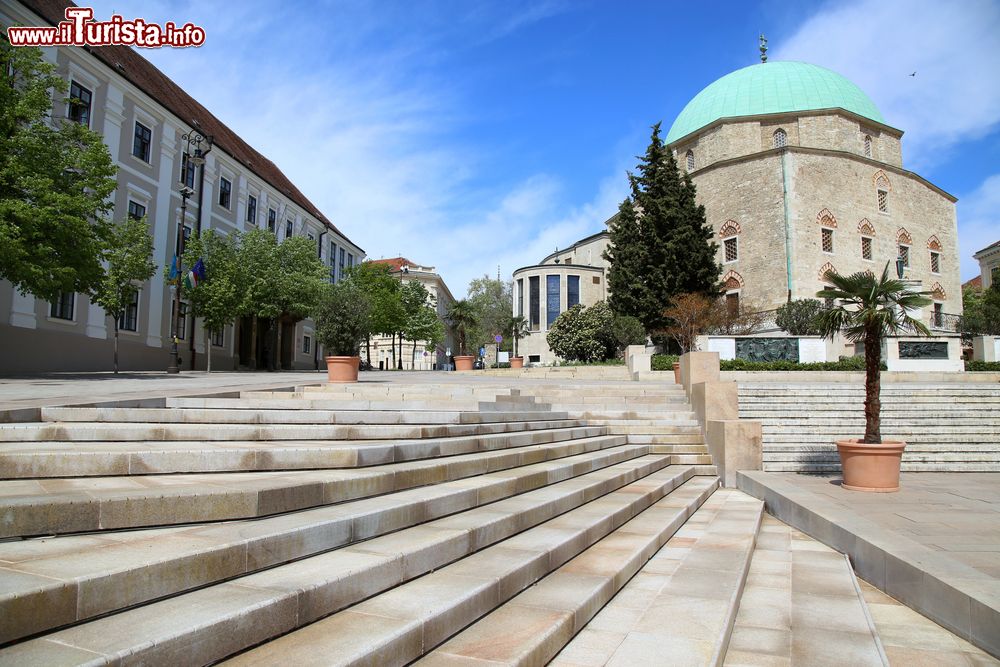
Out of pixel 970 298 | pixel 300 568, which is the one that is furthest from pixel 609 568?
pixel 970 298

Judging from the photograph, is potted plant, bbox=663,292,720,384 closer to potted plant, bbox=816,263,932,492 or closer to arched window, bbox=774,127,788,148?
potted plant, bbox=816,263,932,492

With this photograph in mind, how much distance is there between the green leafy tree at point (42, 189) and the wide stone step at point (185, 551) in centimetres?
1576

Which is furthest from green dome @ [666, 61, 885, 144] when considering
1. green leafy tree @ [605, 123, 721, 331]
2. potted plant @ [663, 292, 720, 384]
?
potted plant @ [663, 292, 720, 384]

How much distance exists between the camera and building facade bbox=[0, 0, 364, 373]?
20.8 m

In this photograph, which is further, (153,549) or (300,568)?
(300,568)

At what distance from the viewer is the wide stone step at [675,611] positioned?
115 inches

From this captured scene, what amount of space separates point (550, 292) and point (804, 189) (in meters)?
27.9

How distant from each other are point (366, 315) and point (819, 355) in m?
17.5

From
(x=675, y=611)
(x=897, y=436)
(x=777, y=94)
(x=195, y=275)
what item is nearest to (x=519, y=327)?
(x=777, y=94)

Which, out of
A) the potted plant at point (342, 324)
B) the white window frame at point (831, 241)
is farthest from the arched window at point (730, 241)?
the potted plant at point (342, 324)

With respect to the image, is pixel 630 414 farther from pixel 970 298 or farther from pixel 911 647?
pixel 970 298

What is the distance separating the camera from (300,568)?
2.70 m

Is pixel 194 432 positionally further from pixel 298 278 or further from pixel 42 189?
pixel 298 278

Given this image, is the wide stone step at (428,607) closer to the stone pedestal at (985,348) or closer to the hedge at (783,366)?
the hedge at (783,366)
